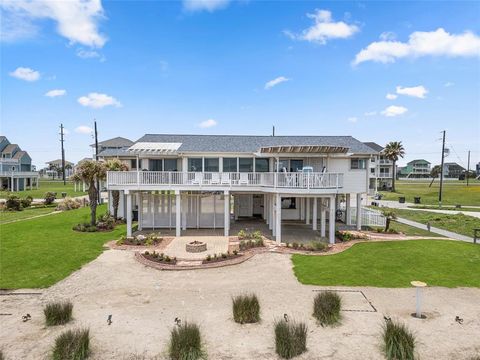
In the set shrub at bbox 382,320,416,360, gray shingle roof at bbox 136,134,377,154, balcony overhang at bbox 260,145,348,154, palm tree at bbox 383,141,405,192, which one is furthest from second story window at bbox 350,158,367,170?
palm tree at bbox 383,141,405,192

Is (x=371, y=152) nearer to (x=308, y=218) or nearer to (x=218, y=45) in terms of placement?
(x=308, y=218)

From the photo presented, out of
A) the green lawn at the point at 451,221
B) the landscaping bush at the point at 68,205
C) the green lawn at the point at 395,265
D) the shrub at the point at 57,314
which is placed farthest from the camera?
the landscaping bush at the point at 68,205

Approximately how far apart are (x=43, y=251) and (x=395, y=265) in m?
19.1

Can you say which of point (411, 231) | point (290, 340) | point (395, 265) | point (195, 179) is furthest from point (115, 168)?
point (411, 231)

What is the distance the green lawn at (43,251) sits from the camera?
13.7 metres

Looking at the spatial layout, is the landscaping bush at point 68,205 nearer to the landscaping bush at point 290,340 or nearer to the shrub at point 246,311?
the shrub at point 246,311

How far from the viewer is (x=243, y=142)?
84.8 ft

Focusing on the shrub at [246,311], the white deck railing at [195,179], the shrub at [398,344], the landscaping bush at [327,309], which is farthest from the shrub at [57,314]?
the white deck railing at [195,179]

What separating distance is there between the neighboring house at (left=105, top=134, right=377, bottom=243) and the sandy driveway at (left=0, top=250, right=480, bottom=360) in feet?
22.6

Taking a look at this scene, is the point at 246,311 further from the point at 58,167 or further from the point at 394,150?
the point at 58,167

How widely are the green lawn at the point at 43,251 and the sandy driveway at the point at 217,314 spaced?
1333mm

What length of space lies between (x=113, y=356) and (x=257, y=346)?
386 cm

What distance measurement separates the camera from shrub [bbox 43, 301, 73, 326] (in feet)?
Result: 31.5

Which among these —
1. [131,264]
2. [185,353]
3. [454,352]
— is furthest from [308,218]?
[185,353]
